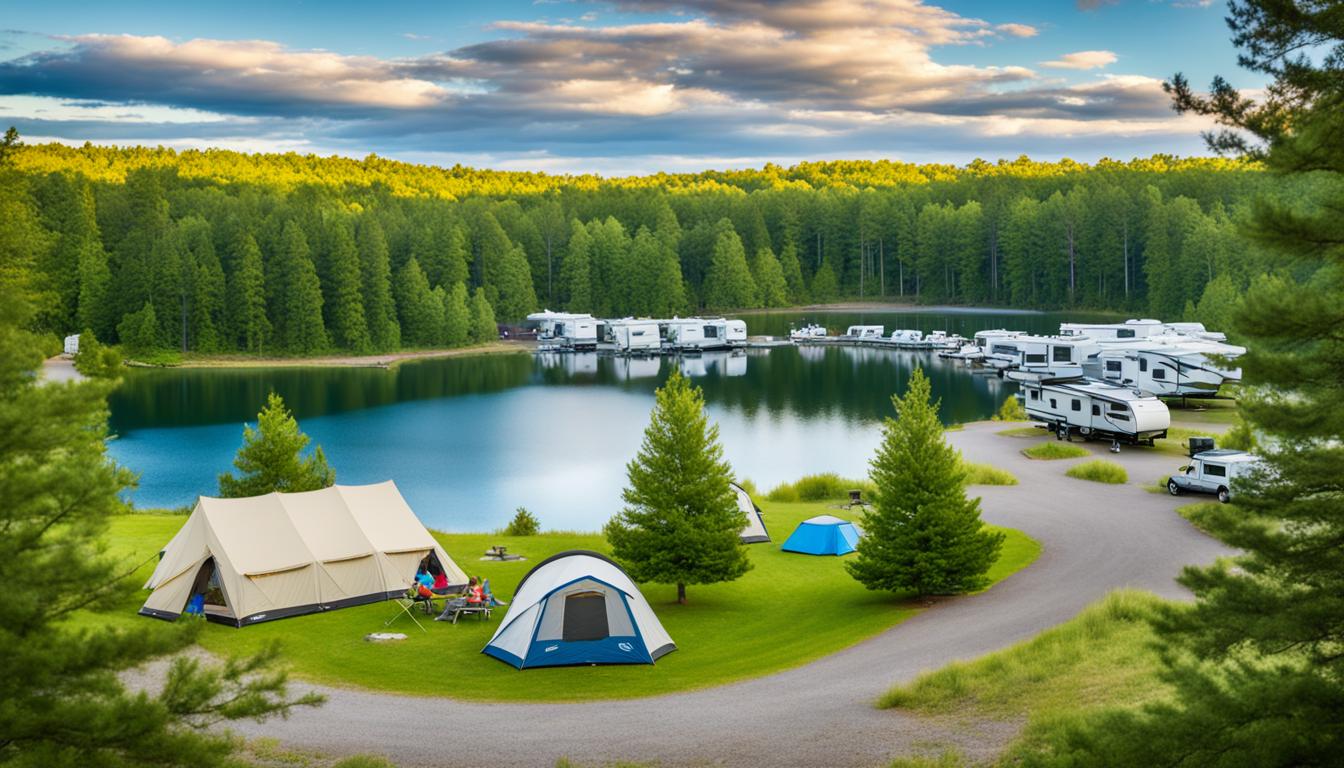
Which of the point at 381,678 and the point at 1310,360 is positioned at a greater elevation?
the point at 1310,360

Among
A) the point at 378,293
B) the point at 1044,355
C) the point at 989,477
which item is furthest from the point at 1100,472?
the point at 378,293

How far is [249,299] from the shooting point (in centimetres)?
8325

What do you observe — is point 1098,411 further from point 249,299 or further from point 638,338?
point 249,299

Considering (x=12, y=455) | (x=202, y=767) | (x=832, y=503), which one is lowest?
(x=832, y=503)

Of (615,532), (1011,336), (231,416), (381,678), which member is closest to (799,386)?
(1011,336)

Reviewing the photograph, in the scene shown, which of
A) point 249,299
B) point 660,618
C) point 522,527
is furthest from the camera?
point 249,299

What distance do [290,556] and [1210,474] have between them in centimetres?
2204

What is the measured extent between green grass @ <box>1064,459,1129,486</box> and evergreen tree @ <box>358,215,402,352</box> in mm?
61716

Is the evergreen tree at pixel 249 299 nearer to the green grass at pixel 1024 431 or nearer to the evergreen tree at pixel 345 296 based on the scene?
the evergreen tree at pixel 345 296

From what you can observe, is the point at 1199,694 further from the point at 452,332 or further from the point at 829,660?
the point at 452,332

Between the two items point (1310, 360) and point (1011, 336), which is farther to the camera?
point (1011, 336)

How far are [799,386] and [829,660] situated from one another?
160ft

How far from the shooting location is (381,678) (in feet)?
58.5

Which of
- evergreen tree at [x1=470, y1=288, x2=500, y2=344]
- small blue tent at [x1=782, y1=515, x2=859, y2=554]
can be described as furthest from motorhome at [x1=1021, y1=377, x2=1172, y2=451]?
evergreen tree at [x1=470, y1=288, x2=500, y2=344]
